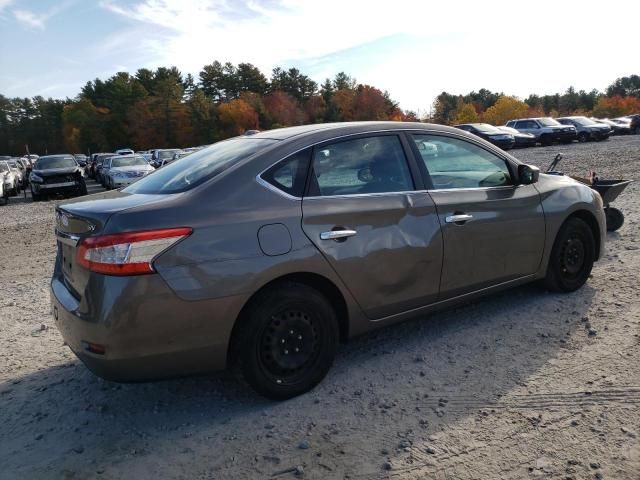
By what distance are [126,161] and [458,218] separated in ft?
67.0

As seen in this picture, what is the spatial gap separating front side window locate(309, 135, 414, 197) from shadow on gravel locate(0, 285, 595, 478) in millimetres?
1289

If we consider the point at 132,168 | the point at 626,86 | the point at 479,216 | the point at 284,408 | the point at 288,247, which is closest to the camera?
the point at 288,247

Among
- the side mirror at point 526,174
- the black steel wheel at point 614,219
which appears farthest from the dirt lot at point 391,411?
the black steel wheel at point 614,219

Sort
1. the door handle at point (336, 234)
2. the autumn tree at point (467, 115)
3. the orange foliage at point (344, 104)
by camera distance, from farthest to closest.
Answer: the autumn tree at point (467, 115)
the orange foliage at point (344, 104)
the door handle at point (336, 234)

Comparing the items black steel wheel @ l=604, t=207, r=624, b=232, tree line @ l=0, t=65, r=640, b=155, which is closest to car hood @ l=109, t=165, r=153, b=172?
black steel wheel @ l=604, t=207, r=624, b=232

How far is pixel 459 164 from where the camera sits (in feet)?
13.5

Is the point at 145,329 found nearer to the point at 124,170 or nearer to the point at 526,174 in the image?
the point at 526,174

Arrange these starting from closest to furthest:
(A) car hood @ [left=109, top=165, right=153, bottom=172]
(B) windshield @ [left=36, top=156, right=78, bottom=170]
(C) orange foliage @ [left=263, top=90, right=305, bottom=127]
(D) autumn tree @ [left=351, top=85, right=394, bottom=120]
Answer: (B) windshield @ [left=36, top=156, right=78, bottom=170], (A) car hood @ [left=109, top=165, right=153, bottom=172], (C) orange foliage @ [left=263, top=90, right=305, bottom=127], (D) autumn tree @ [left=351, top=85, right=394, bottom=120]

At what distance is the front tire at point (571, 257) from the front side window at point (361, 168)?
1.82 m

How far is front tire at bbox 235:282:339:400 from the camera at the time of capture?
10.0ft

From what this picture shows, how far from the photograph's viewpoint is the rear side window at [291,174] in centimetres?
323

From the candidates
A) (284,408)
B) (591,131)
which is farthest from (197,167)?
(591,131)

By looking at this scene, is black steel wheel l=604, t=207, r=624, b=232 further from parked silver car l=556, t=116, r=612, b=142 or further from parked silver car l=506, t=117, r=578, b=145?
parked silver car l=556, t=116, r=612, b=142

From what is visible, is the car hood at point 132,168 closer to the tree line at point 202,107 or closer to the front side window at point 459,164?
the front side window at point 459,164
